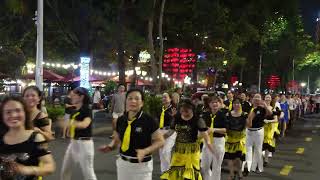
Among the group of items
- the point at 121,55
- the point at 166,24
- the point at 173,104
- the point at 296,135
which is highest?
the point at 166,24

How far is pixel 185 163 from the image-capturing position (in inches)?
305

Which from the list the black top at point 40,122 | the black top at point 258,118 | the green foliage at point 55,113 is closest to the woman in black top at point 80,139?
the black top at point 40,122

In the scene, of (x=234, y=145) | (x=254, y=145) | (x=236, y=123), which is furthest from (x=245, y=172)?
(x=236, y=123)

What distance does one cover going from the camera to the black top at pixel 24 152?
14.1 ft

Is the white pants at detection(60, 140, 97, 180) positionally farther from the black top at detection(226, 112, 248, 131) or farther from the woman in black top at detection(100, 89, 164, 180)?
the black top at detection(226, 112, 248, 131)

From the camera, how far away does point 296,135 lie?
21.9m

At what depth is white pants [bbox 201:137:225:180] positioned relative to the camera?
9141 mm

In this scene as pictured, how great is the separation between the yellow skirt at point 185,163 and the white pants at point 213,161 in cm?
133

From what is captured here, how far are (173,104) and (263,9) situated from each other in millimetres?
27892

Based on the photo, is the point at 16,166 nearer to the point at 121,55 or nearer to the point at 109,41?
the point at 121,55

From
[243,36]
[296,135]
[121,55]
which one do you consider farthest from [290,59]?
[296,135]

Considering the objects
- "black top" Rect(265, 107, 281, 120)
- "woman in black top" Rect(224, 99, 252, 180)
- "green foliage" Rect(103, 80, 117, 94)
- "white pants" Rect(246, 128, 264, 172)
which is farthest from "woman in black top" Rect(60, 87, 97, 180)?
"green foliage" Rect(103, 80, 117, 94)

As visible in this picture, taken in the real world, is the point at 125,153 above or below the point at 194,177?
above

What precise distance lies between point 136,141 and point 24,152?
170cm
